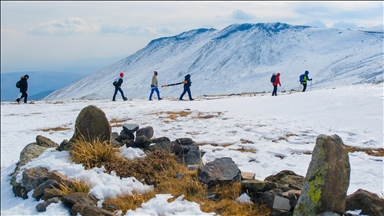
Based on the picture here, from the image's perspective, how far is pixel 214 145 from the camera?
10.7 metres

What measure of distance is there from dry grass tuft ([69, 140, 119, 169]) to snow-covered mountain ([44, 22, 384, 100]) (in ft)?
175

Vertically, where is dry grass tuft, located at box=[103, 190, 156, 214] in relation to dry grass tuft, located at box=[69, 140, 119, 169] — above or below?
below

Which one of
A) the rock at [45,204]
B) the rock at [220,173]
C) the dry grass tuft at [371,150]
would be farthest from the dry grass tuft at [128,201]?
the dry grass tuft at [371,150]

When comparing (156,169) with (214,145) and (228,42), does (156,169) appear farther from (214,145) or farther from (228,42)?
(228,42)

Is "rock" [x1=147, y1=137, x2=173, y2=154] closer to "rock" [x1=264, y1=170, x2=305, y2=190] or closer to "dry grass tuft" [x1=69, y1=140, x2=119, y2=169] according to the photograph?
"dry grass tuft" [x1=69, y1=140, x2=119, y2=169]

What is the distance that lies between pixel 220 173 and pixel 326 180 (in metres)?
2.37

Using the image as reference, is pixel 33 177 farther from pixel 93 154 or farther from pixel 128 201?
pixel 128 201

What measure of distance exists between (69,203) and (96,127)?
282cm

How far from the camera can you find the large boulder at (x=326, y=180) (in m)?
4.64

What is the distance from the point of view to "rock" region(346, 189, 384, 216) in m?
4.86

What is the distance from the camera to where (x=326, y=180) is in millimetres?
4637

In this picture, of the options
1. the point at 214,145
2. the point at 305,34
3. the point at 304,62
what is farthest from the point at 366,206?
the point at 305,34

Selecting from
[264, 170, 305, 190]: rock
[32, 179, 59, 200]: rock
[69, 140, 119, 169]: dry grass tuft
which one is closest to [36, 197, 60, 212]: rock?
[32, 179, 59, 200]: rock

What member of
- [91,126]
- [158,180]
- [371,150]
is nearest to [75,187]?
[158,180]
